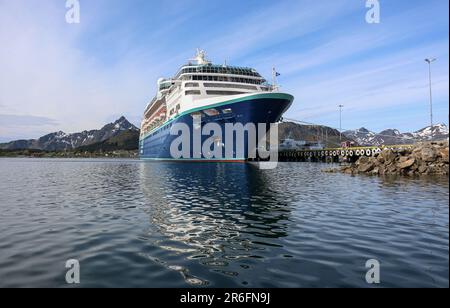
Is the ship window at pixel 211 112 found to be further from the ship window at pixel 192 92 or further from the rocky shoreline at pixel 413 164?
the rocky shoreline at pixel 413 164

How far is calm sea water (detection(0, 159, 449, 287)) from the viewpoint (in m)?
7.61

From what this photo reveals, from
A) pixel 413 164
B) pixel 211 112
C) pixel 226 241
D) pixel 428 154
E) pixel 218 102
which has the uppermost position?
pixel 218 102

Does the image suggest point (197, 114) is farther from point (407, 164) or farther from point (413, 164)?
point (413, 164)

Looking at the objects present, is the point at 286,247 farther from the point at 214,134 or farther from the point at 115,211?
the point at 214,134

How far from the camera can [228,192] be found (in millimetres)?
23062

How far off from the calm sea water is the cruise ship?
3754cm

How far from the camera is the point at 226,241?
10.8m

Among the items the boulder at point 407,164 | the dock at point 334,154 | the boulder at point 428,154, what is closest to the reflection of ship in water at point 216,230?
the boulder at point 407,164

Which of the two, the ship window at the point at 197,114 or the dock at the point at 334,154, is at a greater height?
the ship window at the point at 197,114

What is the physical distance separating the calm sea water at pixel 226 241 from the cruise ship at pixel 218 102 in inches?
1478

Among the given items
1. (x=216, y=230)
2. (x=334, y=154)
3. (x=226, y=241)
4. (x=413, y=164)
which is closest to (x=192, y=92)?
(x=334, y=154)

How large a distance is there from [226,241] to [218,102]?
48778mm

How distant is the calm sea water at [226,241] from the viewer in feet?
25.0
